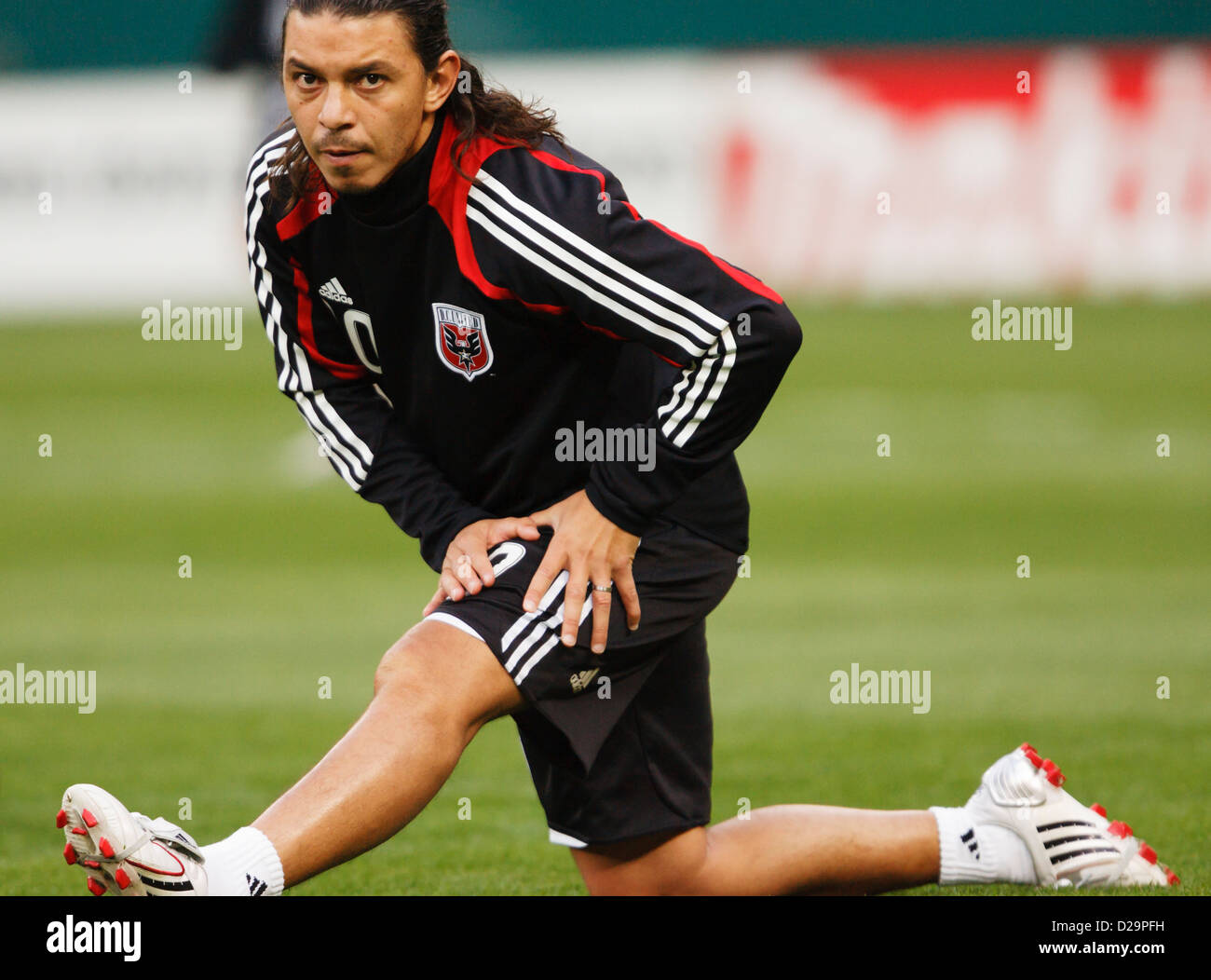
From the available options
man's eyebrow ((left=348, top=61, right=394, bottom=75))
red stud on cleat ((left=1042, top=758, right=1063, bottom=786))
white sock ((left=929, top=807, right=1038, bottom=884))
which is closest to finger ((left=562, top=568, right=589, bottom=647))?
man's eyebrow ((left=348, top=61, right=394, bottom=75))

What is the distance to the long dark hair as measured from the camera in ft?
10.4

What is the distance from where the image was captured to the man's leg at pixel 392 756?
9.42ft

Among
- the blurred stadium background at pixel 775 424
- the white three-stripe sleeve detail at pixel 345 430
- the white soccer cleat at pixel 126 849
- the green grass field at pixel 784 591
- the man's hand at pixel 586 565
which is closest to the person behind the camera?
the white soccer cleat at pixel 126 849

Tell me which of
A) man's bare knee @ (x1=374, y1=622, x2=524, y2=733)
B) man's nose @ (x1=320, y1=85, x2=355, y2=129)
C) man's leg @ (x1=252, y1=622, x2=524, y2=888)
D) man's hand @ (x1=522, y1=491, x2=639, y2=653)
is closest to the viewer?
man's leg @ (x1=252, y1=622, x2=524, y2=888)

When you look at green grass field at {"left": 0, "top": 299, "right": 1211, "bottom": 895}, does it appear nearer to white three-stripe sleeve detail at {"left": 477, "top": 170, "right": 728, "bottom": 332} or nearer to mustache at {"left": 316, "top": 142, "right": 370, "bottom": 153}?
white three-stripe sleeve detail at {"left": 477, "top": 170, "right": 728, "bottom": 332}

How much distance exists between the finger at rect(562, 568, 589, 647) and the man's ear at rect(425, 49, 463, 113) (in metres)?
1.01

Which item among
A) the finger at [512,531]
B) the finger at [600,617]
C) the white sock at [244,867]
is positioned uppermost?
the finger at [512,531]

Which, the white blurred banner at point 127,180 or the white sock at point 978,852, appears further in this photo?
the white blurred banner at point 127,180

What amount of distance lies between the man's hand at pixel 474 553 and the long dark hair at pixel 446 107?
0.74 metres

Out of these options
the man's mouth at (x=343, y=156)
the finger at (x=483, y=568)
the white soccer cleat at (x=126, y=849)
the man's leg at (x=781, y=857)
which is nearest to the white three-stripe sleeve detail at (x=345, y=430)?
the finger at (x=483, y=568)

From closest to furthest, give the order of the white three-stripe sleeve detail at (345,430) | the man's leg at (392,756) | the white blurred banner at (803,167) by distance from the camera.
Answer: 1. the man's leg at (392,756)
2. the white three-stripe sleeve detail at (345,430)
3. the white blurred banner at (803,167)

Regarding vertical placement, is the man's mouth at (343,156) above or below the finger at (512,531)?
above

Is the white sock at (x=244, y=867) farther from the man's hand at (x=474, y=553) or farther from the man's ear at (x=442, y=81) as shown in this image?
the man's ear at (x=442, y=81)

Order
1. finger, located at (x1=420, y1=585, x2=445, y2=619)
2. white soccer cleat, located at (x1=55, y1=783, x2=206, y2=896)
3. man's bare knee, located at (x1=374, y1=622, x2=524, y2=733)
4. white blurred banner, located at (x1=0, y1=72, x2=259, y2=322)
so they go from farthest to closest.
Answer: white blurred banner, located at (x1=0, y1=72, x2=259, y2=322), finger, located at (x1=420, y1=585, x2=445, y2=619), man's bare knee, located at (x1=374, y1=622, x2=524, y2=733), white soccer cleat, located at (x1=55, y1=783, x2=206, y2=896)
